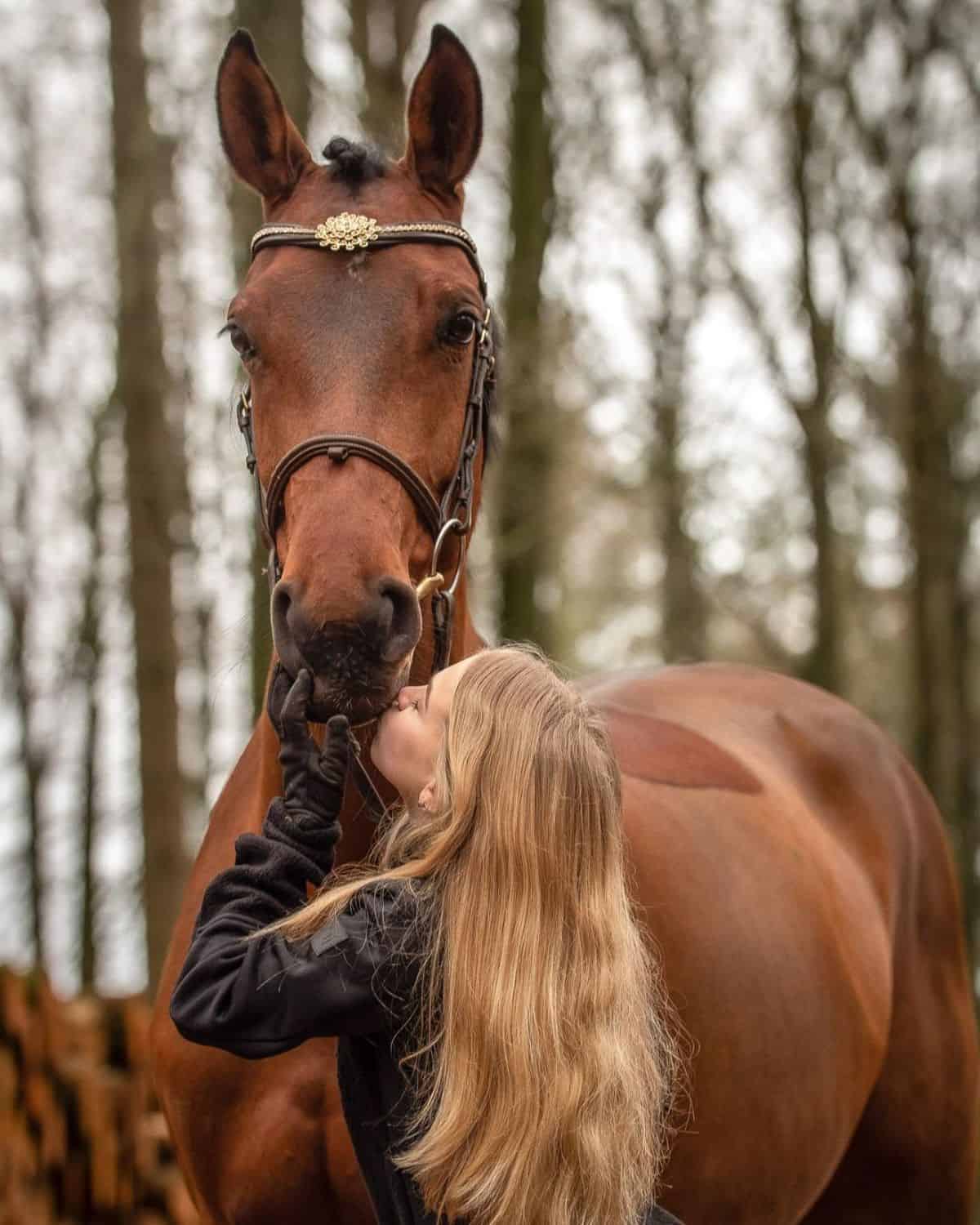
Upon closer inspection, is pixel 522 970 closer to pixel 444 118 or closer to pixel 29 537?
pixel 444 118

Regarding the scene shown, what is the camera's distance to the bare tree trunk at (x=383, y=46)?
8.00 meters

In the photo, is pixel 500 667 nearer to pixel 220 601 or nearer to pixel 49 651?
pixel 220 601

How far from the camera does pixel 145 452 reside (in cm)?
700

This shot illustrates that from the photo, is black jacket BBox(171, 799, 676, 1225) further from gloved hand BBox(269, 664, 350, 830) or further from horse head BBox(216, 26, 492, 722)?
horse head BBox(216, 26, 492, 722)

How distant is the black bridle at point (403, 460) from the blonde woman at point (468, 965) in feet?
1.29

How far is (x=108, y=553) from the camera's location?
1559cm

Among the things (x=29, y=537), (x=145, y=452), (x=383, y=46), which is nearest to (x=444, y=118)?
(x=145, y=452)

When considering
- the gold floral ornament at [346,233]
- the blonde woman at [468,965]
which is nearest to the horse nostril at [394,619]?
the blonde woman at [468,965]

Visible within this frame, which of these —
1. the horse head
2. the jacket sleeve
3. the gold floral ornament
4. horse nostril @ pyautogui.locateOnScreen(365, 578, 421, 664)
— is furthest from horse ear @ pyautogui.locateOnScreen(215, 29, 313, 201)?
the jacket sleeve

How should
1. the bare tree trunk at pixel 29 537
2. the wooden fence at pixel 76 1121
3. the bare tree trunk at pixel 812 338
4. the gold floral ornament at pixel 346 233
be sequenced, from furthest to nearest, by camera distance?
the bare tree trunk at pixel 29 537 < the bare tree trunk at pixel 812 338 < the wooden fence at pixel 76 1121 < the gold floral ornament at pixel 346 233

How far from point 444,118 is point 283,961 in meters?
1.89

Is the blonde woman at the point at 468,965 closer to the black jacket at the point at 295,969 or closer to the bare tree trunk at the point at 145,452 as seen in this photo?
the black jacket at the point at 295,969

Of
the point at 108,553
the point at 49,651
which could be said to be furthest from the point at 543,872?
the point at 49,651

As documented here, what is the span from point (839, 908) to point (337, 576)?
2.44 m
